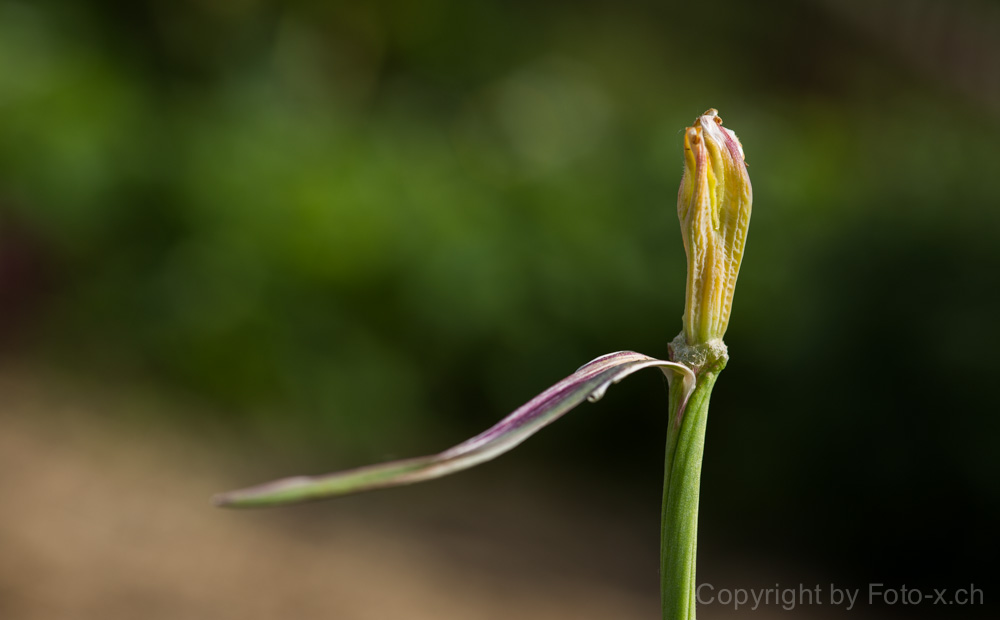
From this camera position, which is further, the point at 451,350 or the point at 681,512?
the point at 451,350

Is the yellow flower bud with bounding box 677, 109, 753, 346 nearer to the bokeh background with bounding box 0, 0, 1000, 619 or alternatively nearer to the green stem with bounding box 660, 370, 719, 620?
the green stem with bounding box 660, 370, 719, 620

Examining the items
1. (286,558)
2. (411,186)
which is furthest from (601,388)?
(411,186)

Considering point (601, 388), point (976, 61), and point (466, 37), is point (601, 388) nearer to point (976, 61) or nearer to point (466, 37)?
point (976, 61)

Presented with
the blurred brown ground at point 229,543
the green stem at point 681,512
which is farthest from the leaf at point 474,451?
the blurred brown ground at point 229,543

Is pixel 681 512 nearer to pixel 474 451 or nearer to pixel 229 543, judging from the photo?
pixel 474 451

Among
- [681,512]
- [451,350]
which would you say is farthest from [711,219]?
[451,350]

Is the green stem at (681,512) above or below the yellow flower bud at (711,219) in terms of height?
below

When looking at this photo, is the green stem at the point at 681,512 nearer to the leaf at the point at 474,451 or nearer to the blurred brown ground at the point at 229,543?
the leaf at the point at 474,451
